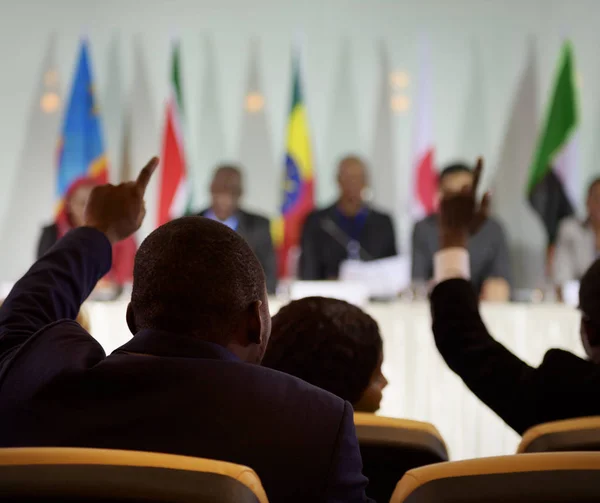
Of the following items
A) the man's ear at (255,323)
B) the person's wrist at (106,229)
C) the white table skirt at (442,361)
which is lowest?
the white table skirt at (442,361)

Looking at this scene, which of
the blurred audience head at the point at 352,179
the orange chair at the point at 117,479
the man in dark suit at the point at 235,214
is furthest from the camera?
the blurred audience head at the point at 352,179

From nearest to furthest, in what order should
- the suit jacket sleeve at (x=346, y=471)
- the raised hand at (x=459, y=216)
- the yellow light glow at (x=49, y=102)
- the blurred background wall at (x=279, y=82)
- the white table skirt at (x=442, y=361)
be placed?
the suit jacket sleeve at (x=346, y=471) < the raised hand at (x=459, y=216) < the white table skirt at (x=442, y=361) < the blurred background wall at (x=279, y=82) < the yellow light glow at (x=49, y=102)

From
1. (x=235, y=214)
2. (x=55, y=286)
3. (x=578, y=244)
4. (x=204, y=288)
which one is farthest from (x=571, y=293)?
(x=204, y=288)

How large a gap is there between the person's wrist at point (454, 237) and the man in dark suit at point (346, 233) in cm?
330

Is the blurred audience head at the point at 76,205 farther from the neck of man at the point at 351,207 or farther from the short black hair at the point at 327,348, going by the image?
the short black hair at the point at 327,348

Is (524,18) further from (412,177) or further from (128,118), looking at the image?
(128,118)

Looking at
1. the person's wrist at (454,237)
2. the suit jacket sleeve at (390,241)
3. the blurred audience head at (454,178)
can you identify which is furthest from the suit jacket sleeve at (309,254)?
the person's wrist at (454,237)

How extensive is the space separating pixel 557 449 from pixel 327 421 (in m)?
0.39

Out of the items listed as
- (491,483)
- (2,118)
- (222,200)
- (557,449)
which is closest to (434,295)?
(557,449)

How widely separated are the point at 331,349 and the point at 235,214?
3.99 meters

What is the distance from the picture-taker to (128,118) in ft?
25.3

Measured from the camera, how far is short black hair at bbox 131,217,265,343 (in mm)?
1364

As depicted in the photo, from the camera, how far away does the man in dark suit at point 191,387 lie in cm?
124

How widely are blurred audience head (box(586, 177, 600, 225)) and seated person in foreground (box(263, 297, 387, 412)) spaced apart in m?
4.14
